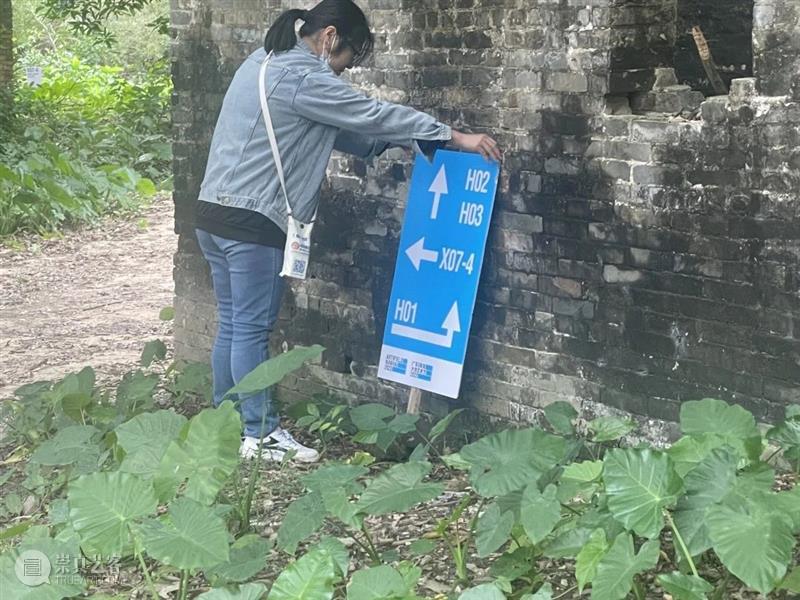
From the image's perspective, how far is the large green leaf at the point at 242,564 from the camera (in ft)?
12.6

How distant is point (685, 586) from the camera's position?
3299 mm

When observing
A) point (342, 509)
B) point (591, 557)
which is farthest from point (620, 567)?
point (342, 509)

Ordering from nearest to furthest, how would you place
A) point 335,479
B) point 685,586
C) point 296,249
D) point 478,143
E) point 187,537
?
1. point 685,586
2. point 187,537
3. point 335,479
4. point 478,143
5. point 296,249

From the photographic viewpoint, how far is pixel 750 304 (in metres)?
4.41

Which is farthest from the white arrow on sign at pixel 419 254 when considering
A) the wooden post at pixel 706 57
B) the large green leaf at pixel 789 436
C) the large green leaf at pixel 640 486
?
the large green leaf at pixel 640 486

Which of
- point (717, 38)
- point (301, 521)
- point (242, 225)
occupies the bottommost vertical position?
point (301, 521)

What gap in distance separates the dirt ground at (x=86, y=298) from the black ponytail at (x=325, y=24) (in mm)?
2957

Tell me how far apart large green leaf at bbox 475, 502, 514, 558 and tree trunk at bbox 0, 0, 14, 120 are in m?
11.6

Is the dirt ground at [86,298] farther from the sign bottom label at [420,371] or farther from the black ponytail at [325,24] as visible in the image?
the black ponytail at [325,24]

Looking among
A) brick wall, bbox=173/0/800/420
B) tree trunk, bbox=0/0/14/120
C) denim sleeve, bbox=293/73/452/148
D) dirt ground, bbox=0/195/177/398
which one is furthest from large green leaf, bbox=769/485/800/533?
tree trunk, bbox=0/0/14/120

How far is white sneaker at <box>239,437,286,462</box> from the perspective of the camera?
5402 millimetres

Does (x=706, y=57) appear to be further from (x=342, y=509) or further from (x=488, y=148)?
(x=342, y=509)

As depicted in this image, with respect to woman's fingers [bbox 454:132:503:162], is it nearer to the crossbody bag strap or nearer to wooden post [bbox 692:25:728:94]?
the crossbody bag strap

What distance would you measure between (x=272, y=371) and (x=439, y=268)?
3.25 feet
